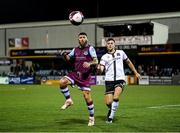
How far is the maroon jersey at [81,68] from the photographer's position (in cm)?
1401

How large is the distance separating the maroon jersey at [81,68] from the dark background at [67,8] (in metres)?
54.4

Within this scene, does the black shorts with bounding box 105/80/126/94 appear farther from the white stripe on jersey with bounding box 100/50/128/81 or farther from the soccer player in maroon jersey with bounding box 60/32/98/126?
the soccer player in maroon jersey with bounding box 60/32/98/126

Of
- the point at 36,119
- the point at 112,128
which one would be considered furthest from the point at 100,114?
the point at 112,128

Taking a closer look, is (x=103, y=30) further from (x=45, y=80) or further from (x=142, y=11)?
(x=45, y=80)

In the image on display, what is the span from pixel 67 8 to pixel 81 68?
6123 cm

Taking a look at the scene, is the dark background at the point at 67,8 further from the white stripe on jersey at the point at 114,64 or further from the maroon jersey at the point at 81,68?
the maroon jersey at the point at 81,68

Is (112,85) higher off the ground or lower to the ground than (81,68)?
lower

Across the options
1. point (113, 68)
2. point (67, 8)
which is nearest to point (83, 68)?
point (113, 68)

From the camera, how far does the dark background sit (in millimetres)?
Result: 68875

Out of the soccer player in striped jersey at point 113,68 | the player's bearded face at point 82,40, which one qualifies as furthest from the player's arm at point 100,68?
the player's bearded face at point 82,40

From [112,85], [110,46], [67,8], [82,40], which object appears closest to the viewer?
[82,40]

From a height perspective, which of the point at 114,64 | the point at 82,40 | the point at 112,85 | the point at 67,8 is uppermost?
the point at 67,8

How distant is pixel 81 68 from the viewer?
1409 centimetres

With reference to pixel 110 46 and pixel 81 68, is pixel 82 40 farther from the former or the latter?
pixel 110 46
